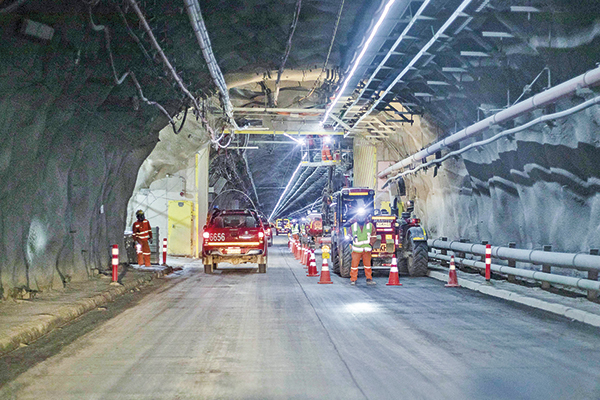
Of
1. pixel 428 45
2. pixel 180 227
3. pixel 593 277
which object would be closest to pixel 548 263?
pixel 593 277

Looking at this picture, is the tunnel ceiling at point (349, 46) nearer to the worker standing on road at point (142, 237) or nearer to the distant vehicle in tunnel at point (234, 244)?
the worker standing on road at point (142, 237)

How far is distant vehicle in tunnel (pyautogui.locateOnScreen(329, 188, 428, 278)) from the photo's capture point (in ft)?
59.3

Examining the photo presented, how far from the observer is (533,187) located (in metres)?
14.8

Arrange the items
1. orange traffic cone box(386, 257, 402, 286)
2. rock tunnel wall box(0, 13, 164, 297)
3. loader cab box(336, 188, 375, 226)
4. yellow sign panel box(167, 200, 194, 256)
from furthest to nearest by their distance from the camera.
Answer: yellow sign panel box(167, 200, 194, 256), loader cab box(336, 188, 375, 226), orange traffic cone box(386, 257, 402, 286), rock tunnel wall box(0, 13, 164, 297)

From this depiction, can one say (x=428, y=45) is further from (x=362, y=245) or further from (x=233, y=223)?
(x=233, y=223)

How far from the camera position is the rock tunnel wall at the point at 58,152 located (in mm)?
9758

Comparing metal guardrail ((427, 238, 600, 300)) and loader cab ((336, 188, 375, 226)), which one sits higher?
loader cab ((336, 188, 375, 226))

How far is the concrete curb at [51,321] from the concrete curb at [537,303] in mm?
8057

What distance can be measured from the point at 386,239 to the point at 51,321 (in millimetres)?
11361

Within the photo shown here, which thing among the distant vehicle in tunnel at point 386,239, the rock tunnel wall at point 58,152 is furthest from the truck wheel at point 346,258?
the rock tunnel wall at point 58,152

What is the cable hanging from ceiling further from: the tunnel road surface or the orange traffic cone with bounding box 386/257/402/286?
the tunnel road surface

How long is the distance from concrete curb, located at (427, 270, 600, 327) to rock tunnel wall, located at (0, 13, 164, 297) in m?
9.11

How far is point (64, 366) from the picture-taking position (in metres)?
6.52

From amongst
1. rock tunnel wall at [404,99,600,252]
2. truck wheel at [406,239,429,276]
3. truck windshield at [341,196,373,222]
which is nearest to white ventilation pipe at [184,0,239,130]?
truck windshield at [341,196,373,222]
